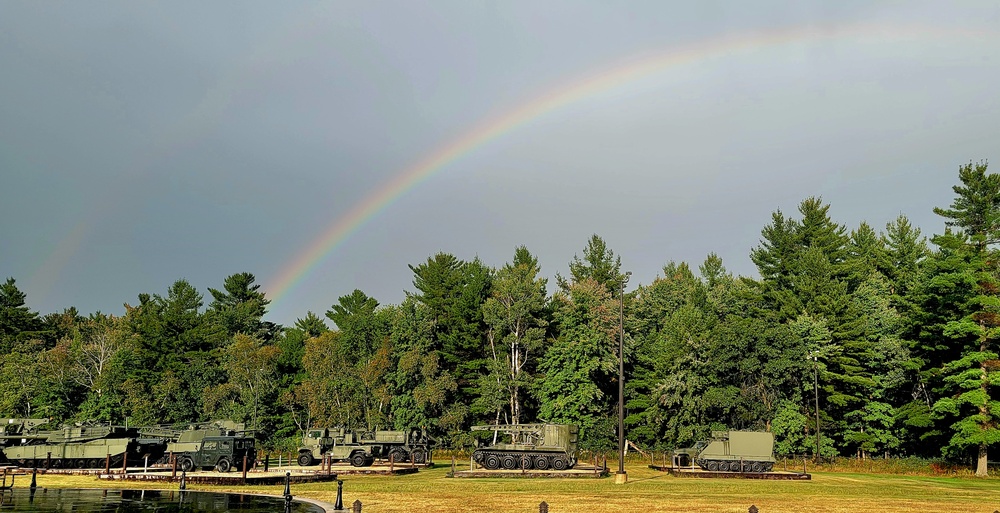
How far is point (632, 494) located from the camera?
28.7 meters

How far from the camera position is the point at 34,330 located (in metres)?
106

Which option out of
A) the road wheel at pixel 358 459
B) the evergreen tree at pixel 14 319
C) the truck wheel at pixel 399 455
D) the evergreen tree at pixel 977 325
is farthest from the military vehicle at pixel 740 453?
the evergreen tree at pixel 14 319

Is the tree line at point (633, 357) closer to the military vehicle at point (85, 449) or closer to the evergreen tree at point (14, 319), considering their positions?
the evergreen tree at point (14, 319)

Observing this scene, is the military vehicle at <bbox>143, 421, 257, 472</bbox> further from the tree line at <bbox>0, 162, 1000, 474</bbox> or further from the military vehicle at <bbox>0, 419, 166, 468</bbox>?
the tree line at <bbox>0, 162, 1000, 474</bbox>

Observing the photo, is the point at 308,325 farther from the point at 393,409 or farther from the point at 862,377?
the point at 862,377

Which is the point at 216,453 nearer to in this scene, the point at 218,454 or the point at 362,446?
the point at 218,454

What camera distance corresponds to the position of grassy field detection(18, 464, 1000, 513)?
2425 cm

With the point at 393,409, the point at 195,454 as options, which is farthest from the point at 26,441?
the point at 393,409

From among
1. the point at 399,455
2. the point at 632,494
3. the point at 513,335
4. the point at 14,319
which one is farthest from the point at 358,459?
the point at 14,319

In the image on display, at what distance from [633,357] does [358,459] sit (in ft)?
117

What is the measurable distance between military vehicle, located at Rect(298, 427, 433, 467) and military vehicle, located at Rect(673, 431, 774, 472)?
17.4 metres

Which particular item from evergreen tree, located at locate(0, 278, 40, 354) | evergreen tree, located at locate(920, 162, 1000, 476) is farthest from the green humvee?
evergreen tree, located at locate(0, 278, 40, 354)

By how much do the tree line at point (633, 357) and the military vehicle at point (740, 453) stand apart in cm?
1425

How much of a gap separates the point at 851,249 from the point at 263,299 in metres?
84.9
